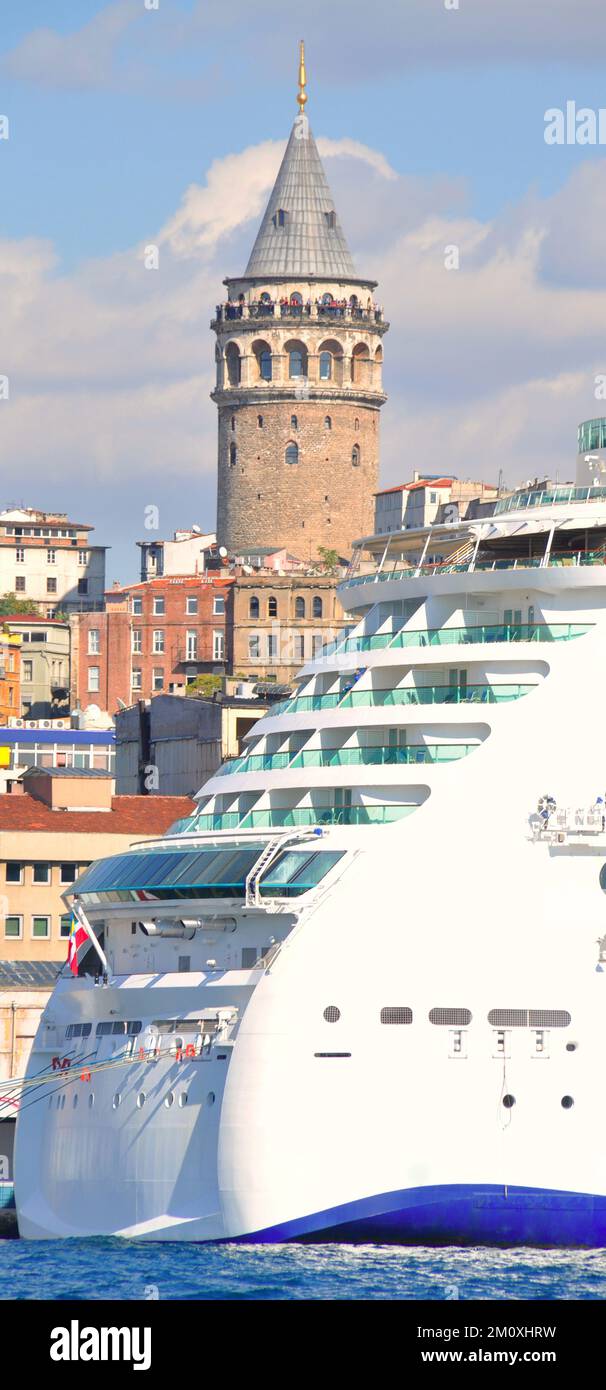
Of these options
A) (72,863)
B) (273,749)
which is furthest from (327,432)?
(273,749)

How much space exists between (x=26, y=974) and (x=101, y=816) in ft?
31.8

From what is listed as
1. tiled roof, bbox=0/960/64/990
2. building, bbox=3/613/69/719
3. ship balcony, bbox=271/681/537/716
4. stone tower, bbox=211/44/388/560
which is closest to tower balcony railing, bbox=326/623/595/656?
ship balcony, bbox=271/681/537/716

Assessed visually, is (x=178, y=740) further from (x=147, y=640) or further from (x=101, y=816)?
(x=147, y=640)

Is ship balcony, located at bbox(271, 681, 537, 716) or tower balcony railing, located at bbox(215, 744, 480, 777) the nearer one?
tower balcony railing, located at bbox(215, 744, 480, 777)

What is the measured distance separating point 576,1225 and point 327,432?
108251 millimetres

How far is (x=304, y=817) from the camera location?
4431cm

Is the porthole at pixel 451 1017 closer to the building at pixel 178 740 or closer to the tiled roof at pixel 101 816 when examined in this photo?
the tiled roof at pixel 101 816

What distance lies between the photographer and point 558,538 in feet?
155

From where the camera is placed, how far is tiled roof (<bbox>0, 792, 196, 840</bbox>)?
76.8 meters

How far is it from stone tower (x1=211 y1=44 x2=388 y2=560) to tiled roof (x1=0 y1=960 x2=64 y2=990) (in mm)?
75670

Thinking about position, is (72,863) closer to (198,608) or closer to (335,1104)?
(335,1104)

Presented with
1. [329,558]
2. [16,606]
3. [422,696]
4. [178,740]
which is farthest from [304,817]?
[16,606]

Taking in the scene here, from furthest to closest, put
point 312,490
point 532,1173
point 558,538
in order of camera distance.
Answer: point 312,490 → point 558,538 → point 532,1173

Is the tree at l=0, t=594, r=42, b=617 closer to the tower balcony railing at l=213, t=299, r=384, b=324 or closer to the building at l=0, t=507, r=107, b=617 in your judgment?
the building at l=0, t=507, r=107, b=617
